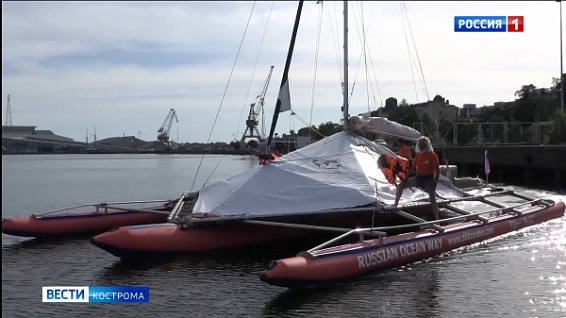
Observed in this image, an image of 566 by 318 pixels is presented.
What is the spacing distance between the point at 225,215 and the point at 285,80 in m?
5.52

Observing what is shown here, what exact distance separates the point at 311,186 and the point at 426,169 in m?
2.81

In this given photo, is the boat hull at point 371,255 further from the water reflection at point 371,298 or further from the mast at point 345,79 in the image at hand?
the mast at point 345,79

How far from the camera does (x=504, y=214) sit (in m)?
17.5

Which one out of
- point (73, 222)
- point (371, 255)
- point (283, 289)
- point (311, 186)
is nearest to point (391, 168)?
point (311, 186)

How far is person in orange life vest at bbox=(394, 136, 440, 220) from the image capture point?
579 inches

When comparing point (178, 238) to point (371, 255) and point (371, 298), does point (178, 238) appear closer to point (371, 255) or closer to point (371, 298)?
point (371, 255)

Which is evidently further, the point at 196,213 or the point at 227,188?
the point at 227,188

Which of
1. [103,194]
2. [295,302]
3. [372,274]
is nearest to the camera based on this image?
[295,302]

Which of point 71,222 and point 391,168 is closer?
point 391,168

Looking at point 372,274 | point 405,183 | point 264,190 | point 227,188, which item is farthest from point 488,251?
point 227,188

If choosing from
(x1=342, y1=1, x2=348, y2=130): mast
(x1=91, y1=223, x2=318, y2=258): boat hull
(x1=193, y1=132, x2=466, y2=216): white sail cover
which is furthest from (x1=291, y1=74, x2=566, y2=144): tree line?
(x1=91, y1=223, x2=318, y2=258): boat hull

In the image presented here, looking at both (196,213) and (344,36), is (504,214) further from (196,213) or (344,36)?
(196,213)

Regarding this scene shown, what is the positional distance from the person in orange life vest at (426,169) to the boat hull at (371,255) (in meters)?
1.07

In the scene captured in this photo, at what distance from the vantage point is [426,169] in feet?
48.4
